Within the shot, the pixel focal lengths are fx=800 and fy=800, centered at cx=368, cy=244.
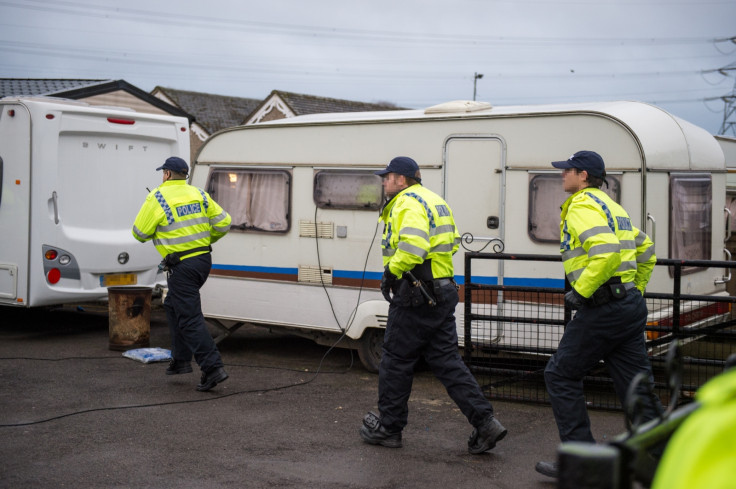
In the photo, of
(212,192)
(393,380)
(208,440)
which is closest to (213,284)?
(212,192)

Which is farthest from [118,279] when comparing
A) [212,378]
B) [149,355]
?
[212,378]

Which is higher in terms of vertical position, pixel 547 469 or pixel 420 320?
pixel 420 320

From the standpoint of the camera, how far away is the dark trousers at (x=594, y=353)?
488 cm

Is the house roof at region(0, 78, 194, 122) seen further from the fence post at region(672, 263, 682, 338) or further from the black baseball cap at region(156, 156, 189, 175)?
the fence post at region(672, 263, 682, 338)

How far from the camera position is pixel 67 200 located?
963 cm

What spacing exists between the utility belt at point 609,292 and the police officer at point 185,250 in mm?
3592

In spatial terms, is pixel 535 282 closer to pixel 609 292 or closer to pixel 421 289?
pixel 421 289

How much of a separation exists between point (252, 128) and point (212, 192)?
0.89 m

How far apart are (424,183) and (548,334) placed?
6.10 feet

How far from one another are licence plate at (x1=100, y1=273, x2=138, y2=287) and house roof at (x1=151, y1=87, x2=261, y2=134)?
20489mm

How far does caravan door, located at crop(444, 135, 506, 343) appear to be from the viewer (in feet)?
24.1

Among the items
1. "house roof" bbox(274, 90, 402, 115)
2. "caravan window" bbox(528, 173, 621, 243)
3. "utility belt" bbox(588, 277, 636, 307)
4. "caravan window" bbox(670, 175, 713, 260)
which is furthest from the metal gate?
"house roof" bbox(274, 90, 402, 115)

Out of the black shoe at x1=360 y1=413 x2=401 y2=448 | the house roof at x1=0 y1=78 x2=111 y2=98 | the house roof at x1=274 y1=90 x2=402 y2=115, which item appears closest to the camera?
the black shoe at x1=360 y1=413 x2=401 y2=448

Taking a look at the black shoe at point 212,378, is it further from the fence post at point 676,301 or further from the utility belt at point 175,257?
the fence post at point 676,301
